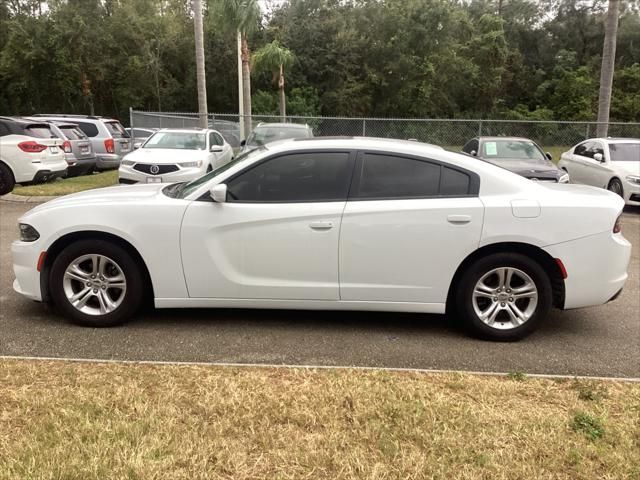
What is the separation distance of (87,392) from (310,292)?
1802 mm

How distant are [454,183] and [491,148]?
860 centimetres

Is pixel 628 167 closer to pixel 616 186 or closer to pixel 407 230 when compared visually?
pixel 616 186

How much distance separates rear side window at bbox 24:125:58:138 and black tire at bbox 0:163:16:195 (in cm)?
89

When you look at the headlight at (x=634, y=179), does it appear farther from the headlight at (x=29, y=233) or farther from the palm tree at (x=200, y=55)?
the palm tree at (x=200, y=55)

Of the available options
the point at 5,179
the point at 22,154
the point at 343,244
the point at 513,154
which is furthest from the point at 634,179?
the point at 5,179

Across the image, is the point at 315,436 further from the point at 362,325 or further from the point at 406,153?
the point at 406,153

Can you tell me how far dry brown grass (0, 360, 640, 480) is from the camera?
2666mm

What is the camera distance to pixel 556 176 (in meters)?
11.1

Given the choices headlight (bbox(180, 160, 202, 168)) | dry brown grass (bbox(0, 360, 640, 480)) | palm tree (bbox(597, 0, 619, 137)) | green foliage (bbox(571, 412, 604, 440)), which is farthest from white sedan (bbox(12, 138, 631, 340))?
palm tree (bbox(597, 0, 619, 137))

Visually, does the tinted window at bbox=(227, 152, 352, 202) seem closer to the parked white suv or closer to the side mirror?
the side mirror

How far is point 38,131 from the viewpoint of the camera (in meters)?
12.7

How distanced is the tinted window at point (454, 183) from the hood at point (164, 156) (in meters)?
8.33

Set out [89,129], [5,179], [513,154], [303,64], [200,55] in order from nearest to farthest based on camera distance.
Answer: [5,179] → [513,154] → [89,129] → [200,55] → [303,64]

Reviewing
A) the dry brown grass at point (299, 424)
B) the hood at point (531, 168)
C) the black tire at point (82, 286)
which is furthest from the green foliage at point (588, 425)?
the hood at point (531, 168)
